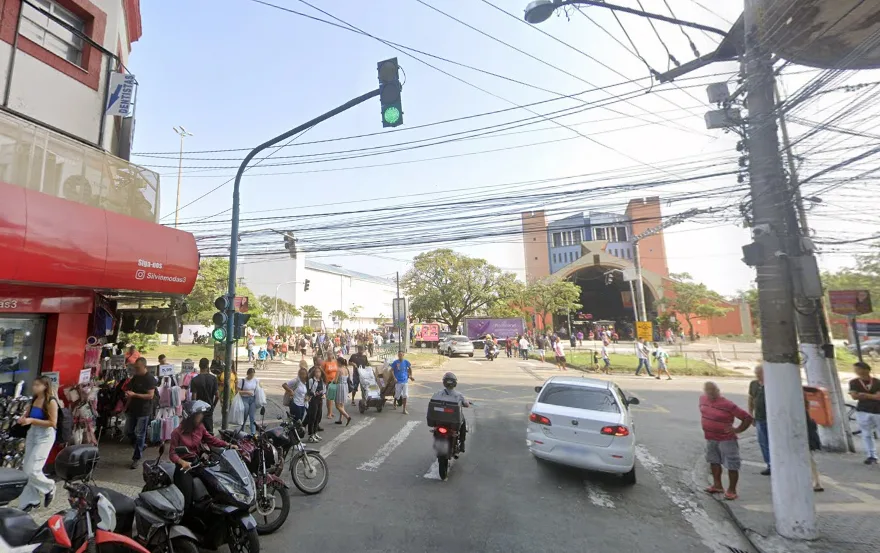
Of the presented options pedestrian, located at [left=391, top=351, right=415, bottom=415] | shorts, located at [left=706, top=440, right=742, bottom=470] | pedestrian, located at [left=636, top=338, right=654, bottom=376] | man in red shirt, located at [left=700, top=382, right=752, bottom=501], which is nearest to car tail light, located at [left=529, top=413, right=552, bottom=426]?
man in red shirt, located at [left=700, top=382, right=752, bottom=501]

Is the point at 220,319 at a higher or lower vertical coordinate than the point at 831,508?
higher

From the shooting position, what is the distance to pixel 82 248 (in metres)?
6.50

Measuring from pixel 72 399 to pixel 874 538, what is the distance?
1178cm

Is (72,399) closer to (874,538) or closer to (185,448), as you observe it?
(185,448)

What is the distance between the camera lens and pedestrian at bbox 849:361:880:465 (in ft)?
23.9

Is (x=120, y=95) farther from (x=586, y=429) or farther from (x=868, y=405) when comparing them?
(x=868, y=405)

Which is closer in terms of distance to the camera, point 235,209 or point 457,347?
point 235,209

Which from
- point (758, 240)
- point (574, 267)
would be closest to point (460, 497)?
point (758, 240)

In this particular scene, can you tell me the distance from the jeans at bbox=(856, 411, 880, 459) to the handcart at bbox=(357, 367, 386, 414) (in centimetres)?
1065

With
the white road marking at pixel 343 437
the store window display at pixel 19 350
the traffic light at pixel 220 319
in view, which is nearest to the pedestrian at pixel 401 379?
the white road marking at pixel 343 437

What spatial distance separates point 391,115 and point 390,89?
45 centimetres

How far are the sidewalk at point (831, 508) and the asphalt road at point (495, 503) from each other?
0.89 feet

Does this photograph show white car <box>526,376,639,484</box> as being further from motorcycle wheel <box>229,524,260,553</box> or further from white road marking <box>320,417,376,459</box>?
motorcycle wheel <box>229,524,260,553</box>

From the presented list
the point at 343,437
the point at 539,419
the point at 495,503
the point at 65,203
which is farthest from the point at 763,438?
the point at 65,203
